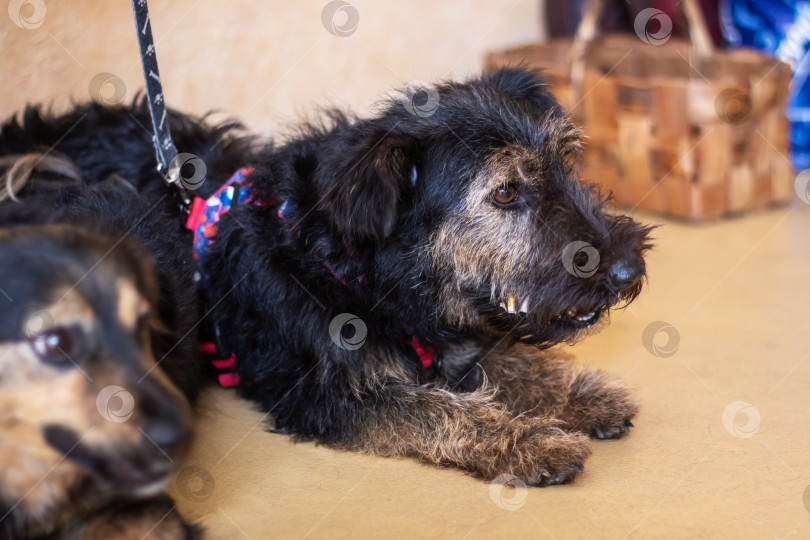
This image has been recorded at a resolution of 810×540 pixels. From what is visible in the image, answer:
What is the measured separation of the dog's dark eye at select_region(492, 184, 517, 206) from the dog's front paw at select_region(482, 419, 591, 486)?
638 mm

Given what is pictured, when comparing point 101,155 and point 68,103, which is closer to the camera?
point 101,155

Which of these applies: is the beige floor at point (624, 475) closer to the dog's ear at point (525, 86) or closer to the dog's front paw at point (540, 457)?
the dog's front paw at point (540, 457)

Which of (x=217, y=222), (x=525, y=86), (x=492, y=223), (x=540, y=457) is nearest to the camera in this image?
(x=540, y=457)

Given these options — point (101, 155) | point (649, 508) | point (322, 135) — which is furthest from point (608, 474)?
point (101, 155)

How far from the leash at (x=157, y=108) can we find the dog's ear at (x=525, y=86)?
43.0 inches

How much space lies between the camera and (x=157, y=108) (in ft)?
7.90

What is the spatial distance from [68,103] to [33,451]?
8.50 ft

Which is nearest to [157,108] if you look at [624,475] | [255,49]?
[624,475]

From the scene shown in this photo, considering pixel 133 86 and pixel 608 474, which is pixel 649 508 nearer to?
pixel 608 474

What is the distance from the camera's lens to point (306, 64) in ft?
14.5

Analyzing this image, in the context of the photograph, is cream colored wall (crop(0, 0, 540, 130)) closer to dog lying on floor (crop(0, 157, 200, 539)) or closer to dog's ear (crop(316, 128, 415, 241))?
dog's ear (crop(316, 128, 415, 241))

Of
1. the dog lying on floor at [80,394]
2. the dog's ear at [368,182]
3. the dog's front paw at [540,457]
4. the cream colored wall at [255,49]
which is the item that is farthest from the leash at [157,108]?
the dog's front paw at [540,457]

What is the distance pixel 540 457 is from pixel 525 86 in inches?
49.4

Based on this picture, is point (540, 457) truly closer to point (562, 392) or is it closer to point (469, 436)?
point (469, 436)
